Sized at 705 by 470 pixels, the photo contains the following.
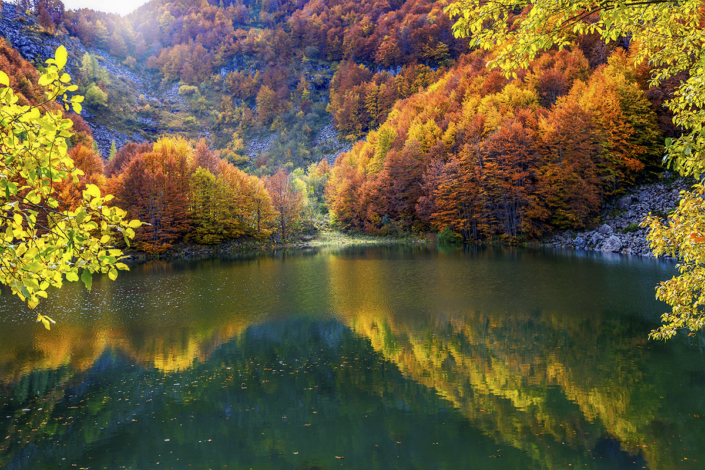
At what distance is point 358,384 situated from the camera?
758cm

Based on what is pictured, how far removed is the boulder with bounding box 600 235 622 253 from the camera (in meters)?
27.7

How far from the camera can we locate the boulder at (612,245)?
27691 mm

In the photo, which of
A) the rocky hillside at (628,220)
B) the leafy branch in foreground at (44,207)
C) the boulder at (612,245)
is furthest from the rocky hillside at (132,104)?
the leafy branch in foreground at (44,207)

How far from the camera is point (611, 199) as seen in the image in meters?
35.0

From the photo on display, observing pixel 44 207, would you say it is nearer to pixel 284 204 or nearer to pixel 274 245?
pixel 274 245

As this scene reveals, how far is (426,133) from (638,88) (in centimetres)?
2262

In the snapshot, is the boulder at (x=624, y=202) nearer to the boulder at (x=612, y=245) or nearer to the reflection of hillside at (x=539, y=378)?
the boulder at (x=612, y=245)

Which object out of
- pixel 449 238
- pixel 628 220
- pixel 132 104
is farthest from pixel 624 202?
pixel 132 104

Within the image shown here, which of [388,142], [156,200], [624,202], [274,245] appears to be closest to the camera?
[624,202]

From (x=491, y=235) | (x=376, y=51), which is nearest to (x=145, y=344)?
(x=491, y=235)

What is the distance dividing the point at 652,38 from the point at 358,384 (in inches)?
281

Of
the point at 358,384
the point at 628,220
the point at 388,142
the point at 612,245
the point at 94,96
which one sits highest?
the point at 94,96

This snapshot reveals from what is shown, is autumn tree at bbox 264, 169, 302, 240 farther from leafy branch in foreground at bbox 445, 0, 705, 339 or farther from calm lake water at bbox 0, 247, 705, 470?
leafy branch in foreground at bbox 445, 0, 705, 339

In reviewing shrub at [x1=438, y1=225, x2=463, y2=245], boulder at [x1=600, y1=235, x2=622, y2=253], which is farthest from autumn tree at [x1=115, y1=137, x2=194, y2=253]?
boulder at [x1=600, y1=235, x2=622, y2=253]
